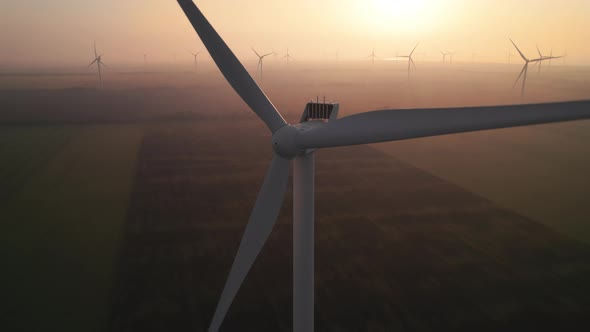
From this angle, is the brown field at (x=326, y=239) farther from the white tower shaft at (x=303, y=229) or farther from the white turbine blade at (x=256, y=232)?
the white turbine blade at (x=256, y=232)

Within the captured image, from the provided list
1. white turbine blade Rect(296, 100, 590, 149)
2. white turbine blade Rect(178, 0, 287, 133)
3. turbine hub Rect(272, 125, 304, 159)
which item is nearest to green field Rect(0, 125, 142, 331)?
white turbine blade Rect(178, 0, 287, 133)

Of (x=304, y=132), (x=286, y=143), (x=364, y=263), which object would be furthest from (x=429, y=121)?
(x=364, y=263)

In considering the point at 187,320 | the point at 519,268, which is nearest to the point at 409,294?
the point at 519,268

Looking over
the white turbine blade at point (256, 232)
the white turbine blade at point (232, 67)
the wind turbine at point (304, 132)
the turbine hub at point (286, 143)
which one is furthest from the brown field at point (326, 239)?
the white turbine blade at point (232, 67)

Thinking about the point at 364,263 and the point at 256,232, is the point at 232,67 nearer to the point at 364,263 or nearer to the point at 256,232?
the point at 256,232

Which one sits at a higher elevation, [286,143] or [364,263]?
[286,143]
